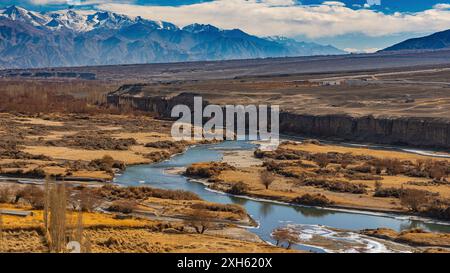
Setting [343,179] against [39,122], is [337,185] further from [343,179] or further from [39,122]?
[39,122]

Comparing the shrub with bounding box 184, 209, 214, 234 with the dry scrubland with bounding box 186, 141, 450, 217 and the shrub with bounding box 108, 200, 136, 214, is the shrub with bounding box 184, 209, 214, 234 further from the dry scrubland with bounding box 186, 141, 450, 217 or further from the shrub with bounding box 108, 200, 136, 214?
the dry scrubland with bounding box 186, 141, 450, 217

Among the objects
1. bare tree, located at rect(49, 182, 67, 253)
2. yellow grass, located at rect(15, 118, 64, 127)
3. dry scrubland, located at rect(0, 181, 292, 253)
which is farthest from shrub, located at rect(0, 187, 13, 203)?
yellow grass, located at rect(15, 118, 64, 127)

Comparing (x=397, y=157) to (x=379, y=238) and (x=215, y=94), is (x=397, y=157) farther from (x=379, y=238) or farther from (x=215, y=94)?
(x=215, y=94)

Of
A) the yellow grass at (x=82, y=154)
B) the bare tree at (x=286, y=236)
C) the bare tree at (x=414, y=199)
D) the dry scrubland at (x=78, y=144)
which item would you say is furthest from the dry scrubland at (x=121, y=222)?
the yellow grass at (x=82, y=154)

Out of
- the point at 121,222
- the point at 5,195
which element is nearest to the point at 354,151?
the point at 5,195

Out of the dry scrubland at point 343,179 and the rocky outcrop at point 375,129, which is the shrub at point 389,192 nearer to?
the dry scrubland at point 343,179

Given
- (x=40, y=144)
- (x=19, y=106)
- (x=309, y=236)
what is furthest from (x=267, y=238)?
(x=19, y=106)
